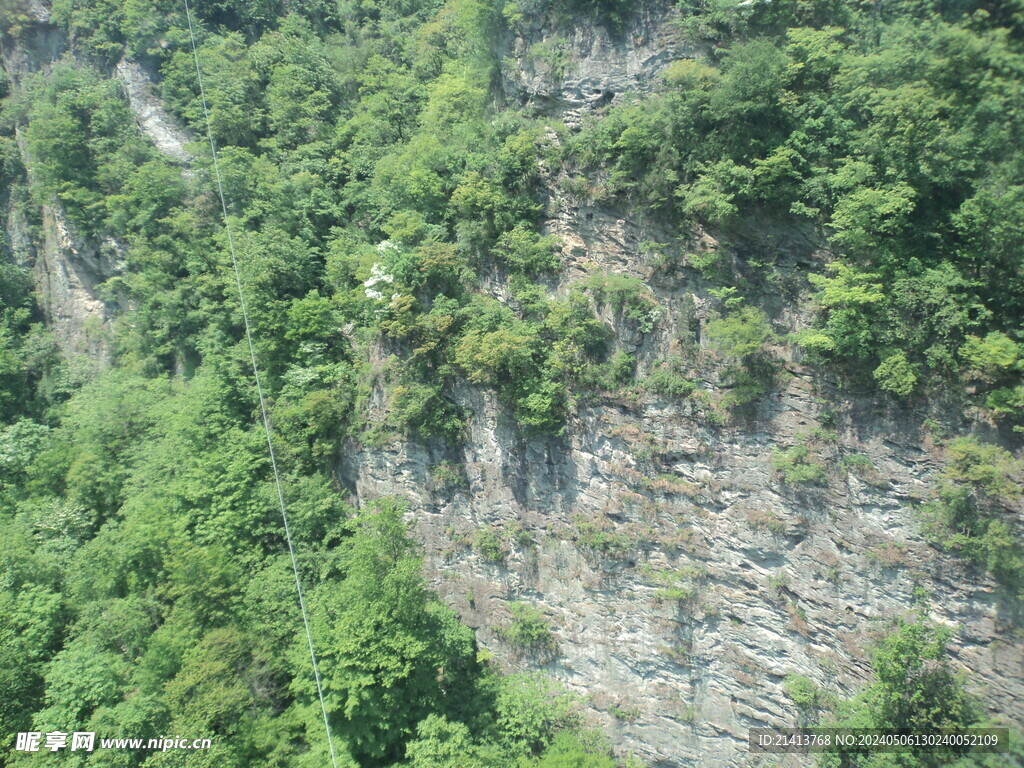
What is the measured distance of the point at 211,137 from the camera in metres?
24.3

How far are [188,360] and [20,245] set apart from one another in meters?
15.5

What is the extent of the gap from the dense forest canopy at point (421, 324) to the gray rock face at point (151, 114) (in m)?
1.04

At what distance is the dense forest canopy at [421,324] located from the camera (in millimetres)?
10773

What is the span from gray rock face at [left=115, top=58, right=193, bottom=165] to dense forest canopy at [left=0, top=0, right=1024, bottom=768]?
1040mm

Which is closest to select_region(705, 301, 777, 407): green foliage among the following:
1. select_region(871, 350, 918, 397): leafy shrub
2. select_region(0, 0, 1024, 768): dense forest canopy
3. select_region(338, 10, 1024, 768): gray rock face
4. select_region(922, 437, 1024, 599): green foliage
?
select_region(0, 0, 1024, 768): dense forest canopy

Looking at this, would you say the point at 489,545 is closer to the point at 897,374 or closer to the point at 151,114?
the point at 897,374

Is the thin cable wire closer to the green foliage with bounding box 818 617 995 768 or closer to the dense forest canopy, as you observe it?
the dense forest canopy

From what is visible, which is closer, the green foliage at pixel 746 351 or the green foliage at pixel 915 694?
the green foliage at pixel 915 694

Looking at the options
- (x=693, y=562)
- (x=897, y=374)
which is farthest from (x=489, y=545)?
(x=897, y=374)

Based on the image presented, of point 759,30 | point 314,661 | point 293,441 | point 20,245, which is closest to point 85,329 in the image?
point 20,245

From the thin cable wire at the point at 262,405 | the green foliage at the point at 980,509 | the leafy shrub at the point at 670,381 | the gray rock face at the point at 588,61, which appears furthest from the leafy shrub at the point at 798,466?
the thin cable wire at the point at 262,405

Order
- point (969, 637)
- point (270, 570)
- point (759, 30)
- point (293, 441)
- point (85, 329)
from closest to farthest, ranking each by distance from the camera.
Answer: point (969, 637) → point (759, 30) → point (270, 570) → point (293, 441) → point (85, 329)

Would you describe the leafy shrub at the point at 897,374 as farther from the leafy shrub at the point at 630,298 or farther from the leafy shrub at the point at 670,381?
the leafy shrub at the point at 630,298

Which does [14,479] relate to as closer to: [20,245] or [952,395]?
[20,245]
